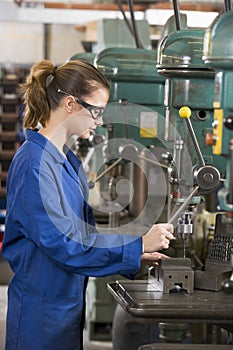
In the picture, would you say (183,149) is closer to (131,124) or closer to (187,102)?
(187,102)

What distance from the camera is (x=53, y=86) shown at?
2.71 meters

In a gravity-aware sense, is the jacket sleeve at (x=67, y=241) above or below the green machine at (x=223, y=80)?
below

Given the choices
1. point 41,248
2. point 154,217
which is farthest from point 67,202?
point 154,217

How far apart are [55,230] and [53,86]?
0.48m

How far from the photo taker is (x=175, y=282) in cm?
253

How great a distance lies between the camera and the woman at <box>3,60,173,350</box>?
2.51m

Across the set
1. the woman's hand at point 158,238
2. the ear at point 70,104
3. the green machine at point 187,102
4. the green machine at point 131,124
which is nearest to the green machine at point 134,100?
the green machine at point 131,124

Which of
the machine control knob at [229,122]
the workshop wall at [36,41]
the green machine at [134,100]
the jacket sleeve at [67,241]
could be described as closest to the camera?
the machine control knob at [229,122]

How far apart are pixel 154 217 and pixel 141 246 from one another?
5.06 ft

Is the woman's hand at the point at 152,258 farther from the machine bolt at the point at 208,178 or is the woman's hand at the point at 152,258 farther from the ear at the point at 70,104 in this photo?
the ear at the point at 70,104

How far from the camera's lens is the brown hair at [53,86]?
2.69 meters

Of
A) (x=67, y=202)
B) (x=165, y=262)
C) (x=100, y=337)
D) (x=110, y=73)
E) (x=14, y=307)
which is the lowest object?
(x=100, y=337)

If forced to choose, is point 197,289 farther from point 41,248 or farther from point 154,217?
point 154,217

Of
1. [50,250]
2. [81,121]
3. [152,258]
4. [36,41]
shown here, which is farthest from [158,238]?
[36,41]
